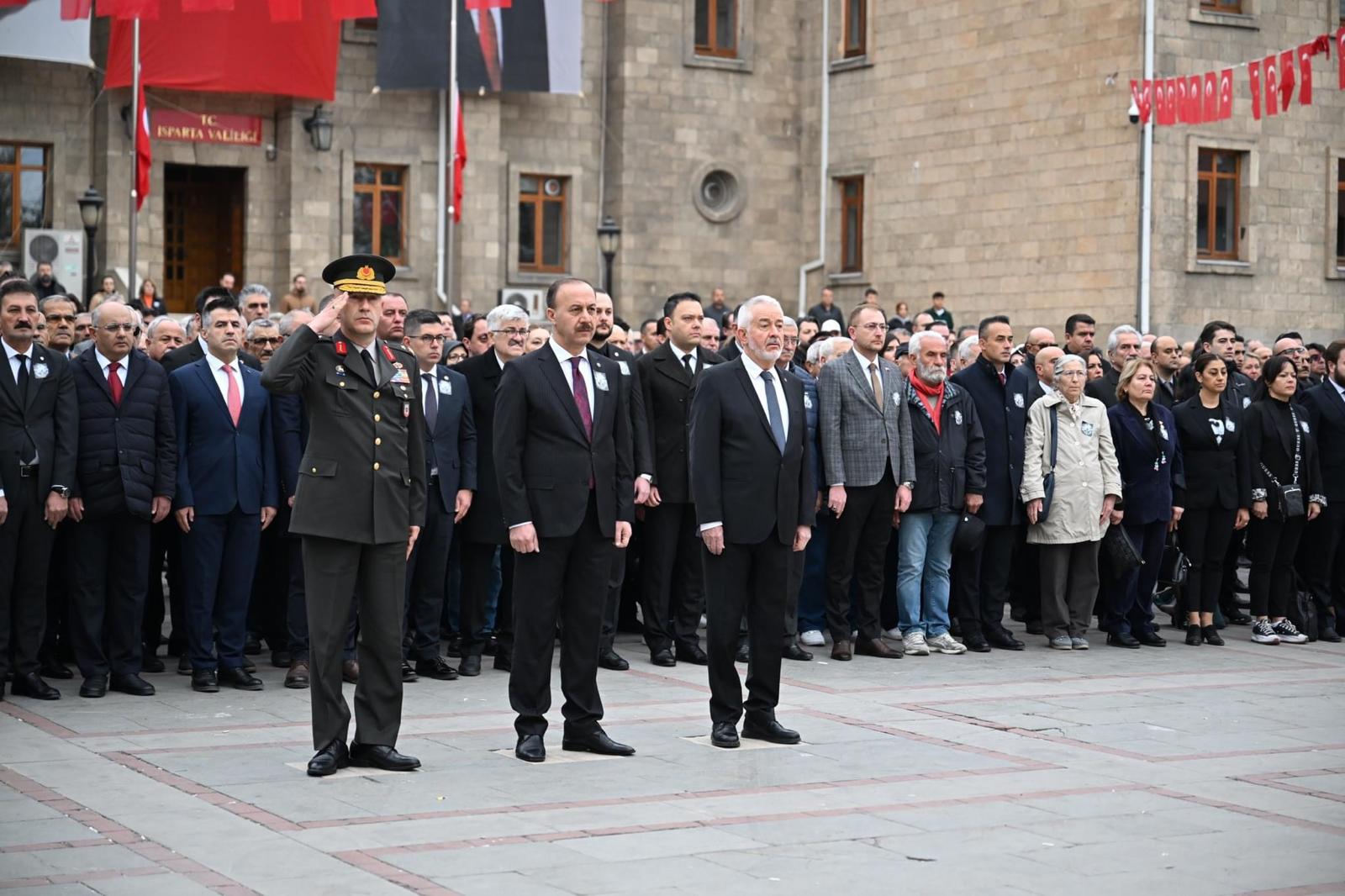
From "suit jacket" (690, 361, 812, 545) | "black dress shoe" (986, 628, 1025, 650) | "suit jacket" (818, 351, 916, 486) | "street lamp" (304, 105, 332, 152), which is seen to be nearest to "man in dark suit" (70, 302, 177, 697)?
"suit jacket" (690, 361, 812, 545)

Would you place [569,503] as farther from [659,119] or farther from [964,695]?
[659,119]

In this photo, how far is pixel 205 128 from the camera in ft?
100

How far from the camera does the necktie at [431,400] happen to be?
12.3 meters

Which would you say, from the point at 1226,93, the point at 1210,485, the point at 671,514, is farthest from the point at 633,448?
the point at 1226,93

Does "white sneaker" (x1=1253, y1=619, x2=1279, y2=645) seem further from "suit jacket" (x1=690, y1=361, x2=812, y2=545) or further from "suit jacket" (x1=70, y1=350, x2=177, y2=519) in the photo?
"suit jacket" (x1=70, y1=350, x2=177, y2=519)

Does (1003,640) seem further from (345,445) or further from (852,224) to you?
(852,224)

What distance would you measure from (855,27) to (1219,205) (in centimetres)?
773

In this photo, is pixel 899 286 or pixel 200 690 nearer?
pixel 200 690

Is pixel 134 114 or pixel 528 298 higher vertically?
pixel 134 114

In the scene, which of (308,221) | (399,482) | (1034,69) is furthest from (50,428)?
(1034,69)

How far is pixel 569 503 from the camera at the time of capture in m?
9.57

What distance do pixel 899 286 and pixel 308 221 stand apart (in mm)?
10046

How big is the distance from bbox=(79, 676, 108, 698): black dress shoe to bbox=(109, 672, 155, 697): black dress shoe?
0.12 m

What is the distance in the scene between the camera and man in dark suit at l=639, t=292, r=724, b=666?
1295cm
